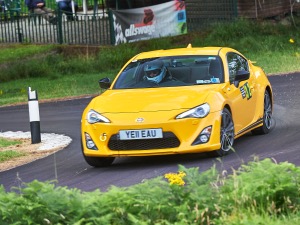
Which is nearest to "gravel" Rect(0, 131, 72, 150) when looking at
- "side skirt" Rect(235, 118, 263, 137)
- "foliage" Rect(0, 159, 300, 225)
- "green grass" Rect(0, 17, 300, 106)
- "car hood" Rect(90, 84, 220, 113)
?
"car hood" Rect(90, 84, 220, 113)

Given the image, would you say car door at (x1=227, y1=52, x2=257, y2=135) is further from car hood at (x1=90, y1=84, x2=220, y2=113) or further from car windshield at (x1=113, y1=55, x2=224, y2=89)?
car hood at (x1=90, y1=84, x2=220, y2=113)

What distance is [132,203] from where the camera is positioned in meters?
8.12

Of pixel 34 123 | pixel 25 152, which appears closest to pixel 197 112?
pixel 25 152

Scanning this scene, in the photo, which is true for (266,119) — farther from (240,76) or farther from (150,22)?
(150,22)

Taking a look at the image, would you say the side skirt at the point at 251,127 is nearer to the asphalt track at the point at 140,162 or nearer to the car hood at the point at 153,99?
the asphalt track at the point at 140,162

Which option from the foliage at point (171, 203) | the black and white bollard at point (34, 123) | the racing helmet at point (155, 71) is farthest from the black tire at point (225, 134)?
the foliage at point (171, 203)

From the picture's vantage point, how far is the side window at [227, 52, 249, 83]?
15.1 m

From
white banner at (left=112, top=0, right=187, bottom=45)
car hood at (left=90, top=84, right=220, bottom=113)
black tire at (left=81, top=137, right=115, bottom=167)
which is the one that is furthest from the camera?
white banner at (left=112, top=0, right=187, bottom=45)

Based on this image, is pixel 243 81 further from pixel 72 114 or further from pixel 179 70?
pixel 72 114

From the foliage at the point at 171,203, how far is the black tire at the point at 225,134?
5.08m

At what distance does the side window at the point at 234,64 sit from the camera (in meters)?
15.1

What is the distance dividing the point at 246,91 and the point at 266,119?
962 millimetres

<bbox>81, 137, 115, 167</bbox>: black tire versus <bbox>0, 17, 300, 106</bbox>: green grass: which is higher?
<bbox>81, 137, 115, 167</bbox>: black tire

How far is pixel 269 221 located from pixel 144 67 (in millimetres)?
7524
